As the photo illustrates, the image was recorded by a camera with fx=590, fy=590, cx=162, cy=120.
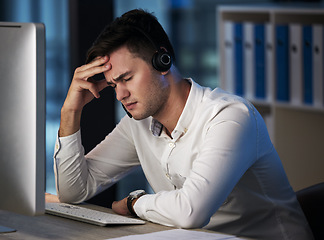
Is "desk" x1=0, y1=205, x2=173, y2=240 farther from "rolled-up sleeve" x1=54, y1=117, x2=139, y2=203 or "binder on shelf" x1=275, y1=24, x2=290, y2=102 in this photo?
"binder on shelf" x1=275, y1=24, x2=290, y2=102

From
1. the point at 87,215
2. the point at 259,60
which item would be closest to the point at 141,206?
the point at 87,215

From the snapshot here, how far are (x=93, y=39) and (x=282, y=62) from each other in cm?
104

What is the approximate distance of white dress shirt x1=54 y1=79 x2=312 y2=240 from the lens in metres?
1.52

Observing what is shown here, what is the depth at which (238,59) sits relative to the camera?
3453 mm

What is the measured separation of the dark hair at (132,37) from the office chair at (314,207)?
2.22 feet

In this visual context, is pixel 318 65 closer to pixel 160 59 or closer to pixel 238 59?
pixel 238 59

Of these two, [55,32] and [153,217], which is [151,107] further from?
[55,32]

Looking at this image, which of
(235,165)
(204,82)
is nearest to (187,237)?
(235,165)

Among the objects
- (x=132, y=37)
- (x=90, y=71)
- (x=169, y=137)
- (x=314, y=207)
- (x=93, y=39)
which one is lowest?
(x=314, y=207)

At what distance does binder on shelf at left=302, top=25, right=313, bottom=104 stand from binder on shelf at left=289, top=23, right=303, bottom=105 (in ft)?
0.07

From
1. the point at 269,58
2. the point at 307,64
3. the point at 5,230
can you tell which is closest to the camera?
the point at 5,230

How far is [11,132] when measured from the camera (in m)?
1.35

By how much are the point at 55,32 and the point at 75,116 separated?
5.43 ft

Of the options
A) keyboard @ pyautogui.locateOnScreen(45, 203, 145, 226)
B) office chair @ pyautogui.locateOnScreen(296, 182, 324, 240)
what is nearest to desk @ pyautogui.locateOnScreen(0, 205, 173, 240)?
keyboard @ pyautogui.locateOnScreen(45, 203, 145, 226)
